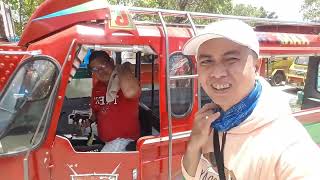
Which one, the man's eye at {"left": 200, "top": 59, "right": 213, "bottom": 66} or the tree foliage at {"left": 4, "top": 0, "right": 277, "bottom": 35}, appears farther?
the tree foliage at {"left": 4, "top": 0, "right": 277, "bottom": 35}

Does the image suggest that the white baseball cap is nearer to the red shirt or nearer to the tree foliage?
the red shirt

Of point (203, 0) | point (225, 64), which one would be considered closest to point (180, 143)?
point (225, 64)

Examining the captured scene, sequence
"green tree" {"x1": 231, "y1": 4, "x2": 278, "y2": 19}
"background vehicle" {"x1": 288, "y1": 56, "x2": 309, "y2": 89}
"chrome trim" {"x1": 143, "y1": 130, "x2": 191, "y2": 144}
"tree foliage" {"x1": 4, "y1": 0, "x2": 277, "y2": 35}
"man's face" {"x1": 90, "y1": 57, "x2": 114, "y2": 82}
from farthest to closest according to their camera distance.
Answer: "green tree" {"x1": 231, "y1": 4, "x2": 278, "y2": 19} < "tree foliage" {"x1": 4, "y1": 0, "x2": 277, "y2": 35} < "background vehicle" {"x1": 288, "y1": 56, "x2": 309, "y2": 89} < "man's face" {"x1": 90, "y1": 57, "x2": 114, "y2": 82} < "chrome trim" {"x1": 143, "y1": 130, "x2": 191, "y2": 144}

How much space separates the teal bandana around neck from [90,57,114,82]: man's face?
2.70 m

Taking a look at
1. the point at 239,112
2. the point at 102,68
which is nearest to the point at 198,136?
the point at 239,112

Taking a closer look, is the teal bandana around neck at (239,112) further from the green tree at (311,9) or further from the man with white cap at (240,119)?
the green tree at (311,9)

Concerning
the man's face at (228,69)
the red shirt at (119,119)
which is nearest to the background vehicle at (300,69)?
the red shirt at (119,119)

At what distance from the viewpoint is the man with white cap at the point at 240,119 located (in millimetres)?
1272

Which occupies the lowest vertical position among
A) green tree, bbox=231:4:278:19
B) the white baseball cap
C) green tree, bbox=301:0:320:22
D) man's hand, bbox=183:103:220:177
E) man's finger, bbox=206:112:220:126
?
green tree, bbox=231:4:278:19

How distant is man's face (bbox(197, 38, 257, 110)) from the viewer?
56.7 inches

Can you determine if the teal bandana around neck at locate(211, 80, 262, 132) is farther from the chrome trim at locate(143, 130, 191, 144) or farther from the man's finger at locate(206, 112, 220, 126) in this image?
the chrome trim at locate(143, 130, 191, 144)

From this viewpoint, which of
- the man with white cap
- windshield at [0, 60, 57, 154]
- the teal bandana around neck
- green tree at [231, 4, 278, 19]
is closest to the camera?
the man with white cap

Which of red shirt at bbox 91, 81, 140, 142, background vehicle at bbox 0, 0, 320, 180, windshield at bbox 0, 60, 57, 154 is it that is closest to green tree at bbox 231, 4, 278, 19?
red shirt at bbox 91, 81, 140, 142

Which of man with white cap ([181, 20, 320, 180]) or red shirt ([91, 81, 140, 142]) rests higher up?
man with white cap ([181, 20, 320, 180])
